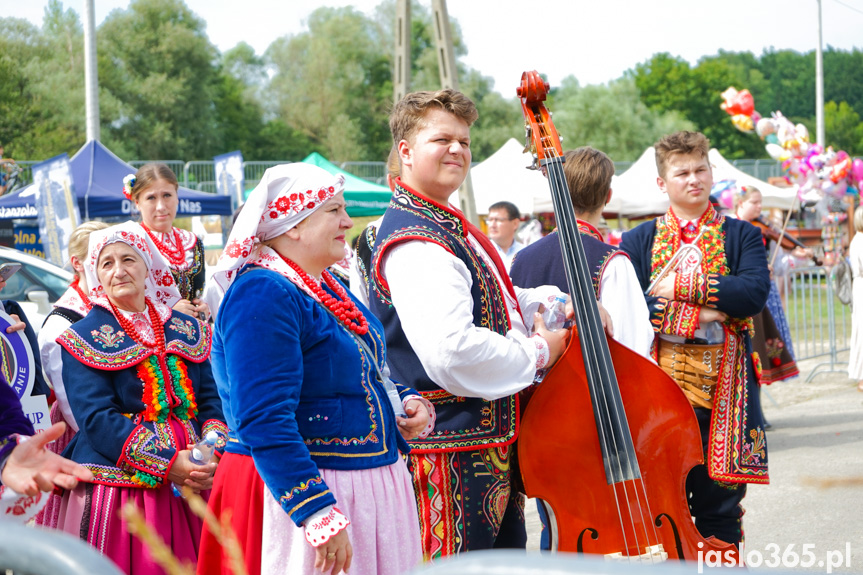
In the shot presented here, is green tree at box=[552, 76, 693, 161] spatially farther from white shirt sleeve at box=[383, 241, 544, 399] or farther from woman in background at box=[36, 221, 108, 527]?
white shirt sleeve at box=[383, 241, 544, 399]

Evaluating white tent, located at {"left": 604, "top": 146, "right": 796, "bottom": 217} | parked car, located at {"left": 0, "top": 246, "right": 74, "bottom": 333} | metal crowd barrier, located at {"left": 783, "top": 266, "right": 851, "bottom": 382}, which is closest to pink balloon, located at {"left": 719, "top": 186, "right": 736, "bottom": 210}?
metal crowd barrier, located at {"left": 783, "top": 266, "right": 851, "bottom": 382}

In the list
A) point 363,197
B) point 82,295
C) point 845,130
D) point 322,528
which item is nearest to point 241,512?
point 322,528

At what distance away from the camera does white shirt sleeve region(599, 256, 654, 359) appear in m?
2.84

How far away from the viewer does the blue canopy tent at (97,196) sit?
A: 30.2 feet

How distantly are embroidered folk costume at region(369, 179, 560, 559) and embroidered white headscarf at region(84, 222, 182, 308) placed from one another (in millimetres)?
946

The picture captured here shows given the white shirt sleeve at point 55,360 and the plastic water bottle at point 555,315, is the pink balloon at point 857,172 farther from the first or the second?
the white shirt sleeve at point 55,360

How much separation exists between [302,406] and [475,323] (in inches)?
23.5

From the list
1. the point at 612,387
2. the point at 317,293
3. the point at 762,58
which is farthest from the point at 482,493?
the point at 762,58

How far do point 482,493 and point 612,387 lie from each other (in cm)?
48

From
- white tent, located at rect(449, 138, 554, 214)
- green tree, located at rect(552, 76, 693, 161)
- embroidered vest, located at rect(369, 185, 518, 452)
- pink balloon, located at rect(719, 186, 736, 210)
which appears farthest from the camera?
green tree, located at rect(552, 76, 693, 161)

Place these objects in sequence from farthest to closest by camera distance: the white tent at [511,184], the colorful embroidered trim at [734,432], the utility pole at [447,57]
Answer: the white tent at [511,184]
the utility pole at [447,57]
the colorful embroidered trim at [734,432]

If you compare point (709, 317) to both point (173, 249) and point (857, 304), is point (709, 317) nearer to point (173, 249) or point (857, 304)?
point (173, 249)

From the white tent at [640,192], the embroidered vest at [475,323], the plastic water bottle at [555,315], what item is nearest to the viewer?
the embroidered vest at [475,323]

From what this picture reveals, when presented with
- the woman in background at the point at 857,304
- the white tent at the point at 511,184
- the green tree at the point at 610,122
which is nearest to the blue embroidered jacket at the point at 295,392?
the woman in background at the point at 857,304
